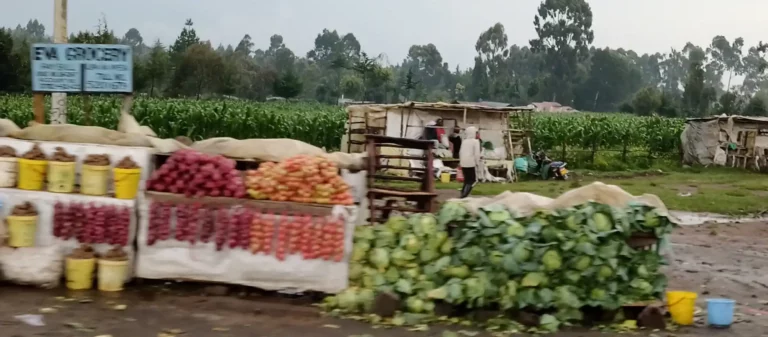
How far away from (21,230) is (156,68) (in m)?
40.8

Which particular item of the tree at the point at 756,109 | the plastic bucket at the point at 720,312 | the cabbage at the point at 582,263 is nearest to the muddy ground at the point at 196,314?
the plastic bucket at the point at 720,312

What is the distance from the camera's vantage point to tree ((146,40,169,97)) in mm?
46859

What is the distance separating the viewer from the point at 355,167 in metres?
8.66

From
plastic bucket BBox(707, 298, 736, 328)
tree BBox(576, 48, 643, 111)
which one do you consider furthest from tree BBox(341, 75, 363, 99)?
plastic bucket BBox(707, 298, 736, 328)

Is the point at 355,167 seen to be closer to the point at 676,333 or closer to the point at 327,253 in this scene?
the point at 327,253

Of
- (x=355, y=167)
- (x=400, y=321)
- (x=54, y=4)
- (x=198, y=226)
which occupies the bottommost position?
(x=400, y=321)

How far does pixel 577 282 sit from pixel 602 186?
985 millimetres

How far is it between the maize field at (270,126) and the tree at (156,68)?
1488 cm

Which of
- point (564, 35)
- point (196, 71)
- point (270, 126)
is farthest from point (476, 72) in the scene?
point (270, 126)

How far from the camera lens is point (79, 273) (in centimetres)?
812

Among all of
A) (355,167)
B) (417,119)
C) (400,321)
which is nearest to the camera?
(400,321)

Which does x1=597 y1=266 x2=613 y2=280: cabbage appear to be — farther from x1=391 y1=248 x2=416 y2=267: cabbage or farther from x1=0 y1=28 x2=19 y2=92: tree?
x1=0 y1=28 x2=19 y2=92: tree

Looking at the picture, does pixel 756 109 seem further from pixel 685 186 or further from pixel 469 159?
pixel 469 159

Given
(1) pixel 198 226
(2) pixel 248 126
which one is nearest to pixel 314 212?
(1) pixel 198 226
